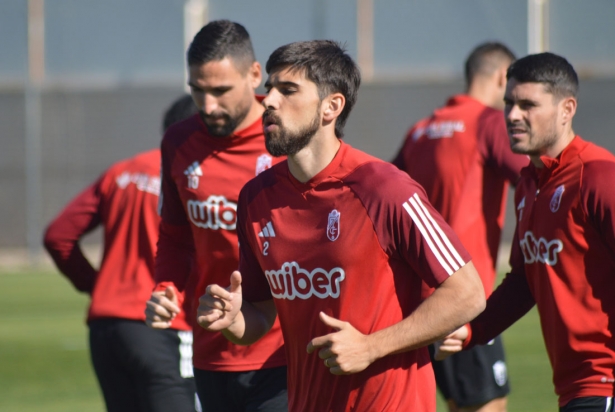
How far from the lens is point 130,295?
18.3 feet

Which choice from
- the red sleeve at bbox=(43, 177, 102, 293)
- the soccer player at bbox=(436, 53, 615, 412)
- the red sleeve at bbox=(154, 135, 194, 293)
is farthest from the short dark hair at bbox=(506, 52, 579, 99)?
the red sleeve at bbox=(43, 177, 102, 293)

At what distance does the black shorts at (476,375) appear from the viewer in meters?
6.08

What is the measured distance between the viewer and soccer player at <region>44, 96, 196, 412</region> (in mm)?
5430

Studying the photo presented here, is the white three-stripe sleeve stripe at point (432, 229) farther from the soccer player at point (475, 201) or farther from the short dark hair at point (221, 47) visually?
the soccer player at point (475, 201)

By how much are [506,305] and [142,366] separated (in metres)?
2.10

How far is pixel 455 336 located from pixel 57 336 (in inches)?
412

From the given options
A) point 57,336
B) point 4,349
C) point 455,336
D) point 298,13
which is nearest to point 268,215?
point 455,336

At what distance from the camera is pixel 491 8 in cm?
2219

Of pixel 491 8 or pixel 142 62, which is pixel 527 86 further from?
pixel 142 62

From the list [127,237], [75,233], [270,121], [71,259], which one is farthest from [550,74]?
[71,259]

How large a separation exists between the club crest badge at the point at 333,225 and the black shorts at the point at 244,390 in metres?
1.29

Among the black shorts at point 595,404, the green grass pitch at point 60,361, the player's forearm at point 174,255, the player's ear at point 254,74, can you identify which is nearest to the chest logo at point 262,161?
the player's ear at point 254,74

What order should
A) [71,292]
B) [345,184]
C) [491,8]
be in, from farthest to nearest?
[491,8], [71,292], [345,184]

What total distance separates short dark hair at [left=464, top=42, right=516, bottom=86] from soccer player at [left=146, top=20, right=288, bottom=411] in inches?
89.7
